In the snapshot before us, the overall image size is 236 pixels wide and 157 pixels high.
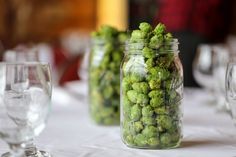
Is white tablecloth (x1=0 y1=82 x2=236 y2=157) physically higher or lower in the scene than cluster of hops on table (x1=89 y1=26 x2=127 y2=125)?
lower

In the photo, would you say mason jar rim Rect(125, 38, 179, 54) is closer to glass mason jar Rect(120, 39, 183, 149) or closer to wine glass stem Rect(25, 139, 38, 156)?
glass mason jar Rect(120, 39, 183, 149)

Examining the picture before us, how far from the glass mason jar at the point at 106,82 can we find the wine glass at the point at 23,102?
29 centimetres

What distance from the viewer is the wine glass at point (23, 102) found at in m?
0.68

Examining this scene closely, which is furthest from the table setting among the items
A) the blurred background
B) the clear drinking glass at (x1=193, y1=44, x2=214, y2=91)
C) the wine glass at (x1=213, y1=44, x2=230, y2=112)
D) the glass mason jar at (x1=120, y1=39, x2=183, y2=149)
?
the blurred background

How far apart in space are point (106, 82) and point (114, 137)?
172 mm

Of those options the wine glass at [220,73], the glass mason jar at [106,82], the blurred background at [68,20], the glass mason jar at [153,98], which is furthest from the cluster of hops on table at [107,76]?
the blurred background at [68,20]

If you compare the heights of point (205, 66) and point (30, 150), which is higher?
point (205, 66)

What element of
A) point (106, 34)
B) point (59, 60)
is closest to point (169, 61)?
point (106, 34)

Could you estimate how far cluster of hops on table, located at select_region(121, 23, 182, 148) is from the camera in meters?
0.76

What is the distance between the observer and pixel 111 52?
1024 millimetres

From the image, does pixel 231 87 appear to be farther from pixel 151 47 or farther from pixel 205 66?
pixel 205 66

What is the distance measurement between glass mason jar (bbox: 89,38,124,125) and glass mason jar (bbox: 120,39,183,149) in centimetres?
21

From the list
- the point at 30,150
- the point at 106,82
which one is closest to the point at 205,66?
the point at 106,82

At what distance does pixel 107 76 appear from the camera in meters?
1.02
